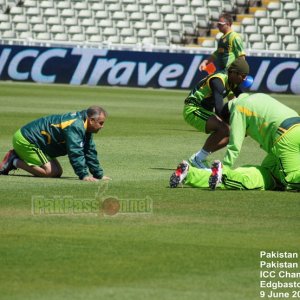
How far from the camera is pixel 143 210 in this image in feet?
34.3

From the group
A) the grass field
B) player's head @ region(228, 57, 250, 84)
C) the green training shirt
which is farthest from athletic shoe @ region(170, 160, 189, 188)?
the green training shirt

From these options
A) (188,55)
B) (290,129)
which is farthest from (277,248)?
(188,55)

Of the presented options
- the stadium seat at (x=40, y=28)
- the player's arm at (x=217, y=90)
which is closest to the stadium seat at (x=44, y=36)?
the stadium seat at (x=40, y=28)

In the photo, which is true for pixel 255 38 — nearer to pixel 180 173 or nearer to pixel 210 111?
pixel 210 111

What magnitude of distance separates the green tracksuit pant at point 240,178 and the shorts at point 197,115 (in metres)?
2.47

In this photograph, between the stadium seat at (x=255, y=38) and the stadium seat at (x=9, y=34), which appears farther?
the stadium seat at (x=9, y=34)

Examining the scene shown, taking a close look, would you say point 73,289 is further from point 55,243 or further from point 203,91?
point 203,91

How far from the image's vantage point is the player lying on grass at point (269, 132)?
37.8 ft

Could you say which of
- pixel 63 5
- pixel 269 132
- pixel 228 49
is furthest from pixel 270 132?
pixel 63 5

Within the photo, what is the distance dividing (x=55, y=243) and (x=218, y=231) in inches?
58.7

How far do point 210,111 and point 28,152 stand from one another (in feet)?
9.56

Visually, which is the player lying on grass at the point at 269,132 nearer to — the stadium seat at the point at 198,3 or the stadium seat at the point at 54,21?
the stadium seat at the point at 198,3

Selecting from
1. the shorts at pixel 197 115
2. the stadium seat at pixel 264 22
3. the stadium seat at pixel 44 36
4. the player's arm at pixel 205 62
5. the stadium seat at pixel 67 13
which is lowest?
the shorts at pixel 197 115

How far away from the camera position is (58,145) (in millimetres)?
12469
